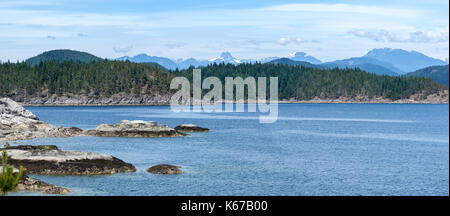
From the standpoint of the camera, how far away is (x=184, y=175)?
5009cm

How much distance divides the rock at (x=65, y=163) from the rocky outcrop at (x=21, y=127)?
30.2 m

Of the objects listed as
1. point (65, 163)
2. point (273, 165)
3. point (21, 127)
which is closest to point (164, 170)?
point (65, 163)

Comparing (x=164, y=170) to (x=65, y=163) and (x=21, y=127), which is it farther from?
(x=21, y=127)

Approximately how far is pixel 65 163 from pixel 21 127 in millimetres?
45306

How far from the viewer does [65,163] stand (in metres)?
48.1

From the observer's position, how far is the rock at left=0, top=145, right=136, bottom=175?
47219 mm

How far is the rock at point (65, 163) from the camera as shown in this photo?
47219mm

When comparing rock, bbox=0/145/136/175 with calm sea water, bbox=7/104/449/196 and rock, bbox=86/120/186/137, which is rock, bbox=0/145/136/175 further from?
rock, bbox=86/120/186/137

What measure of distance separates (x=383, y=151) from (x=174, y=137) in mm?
34459

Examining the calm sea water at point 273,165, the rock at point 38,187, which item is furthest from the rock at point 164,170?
the rock at point 38,187

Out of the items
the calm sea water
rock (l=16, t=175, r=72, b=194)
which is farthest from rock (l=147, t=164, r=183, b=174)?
rock (l=16, t=175, r=72, b=194)
